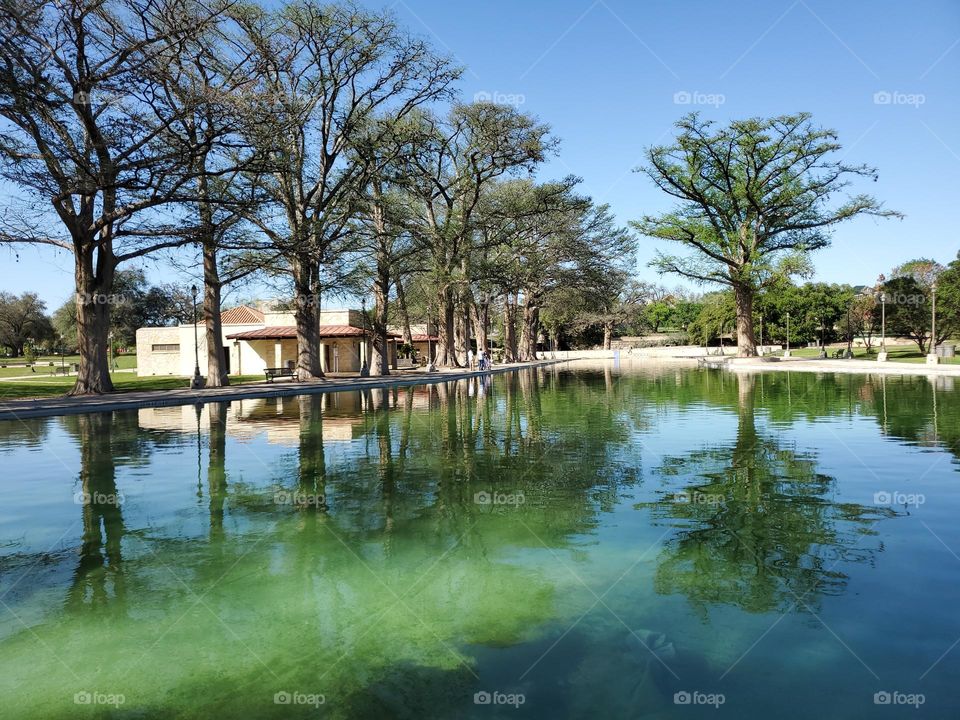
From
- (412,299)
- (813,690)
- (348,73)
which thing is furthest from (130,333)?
(813,690)

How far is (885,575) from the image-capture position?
6113 millimetres

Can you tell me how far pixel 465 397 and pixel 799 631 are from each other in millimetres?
23518

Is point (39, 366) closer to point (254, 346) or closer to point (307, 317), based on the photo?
point (254, 346)

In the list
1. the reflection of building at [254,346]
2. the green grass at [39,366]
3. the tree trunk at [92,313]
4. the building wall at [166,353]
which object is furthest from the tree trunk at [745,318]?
the green grass at [39,366]

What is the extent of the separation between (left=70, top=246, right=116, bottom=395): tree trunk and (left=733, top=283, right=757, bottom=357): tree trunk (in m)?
44.1

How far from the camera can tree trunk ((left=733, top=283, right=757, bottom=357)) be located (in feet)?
176

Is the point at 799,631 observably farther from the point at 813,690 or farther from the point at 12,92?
A: the point at 12,92

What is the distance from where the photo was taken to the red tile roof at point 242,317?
56344 millimetres

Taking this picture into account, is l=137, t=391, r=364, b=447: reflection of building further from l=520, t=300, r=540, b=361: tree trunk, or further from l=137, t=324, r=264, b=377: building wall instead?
l=520, t=300, r=540, b=361: tree trunk

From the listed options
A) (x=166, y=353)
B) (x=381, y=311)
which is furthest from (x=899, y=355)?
(x=166, y=353)

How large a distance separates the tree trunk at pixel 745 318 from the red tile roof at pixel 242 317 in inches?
1570

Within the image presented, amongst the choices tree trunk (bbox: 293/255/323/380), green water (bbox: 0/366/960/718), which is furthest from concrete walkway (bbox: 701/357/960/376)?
tree trunk (bbox: 293/255/323/380)

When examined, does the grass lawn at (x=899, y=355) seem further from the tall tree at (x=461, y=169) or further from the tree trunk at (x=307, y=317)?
the tree trunk at (x=307, y=317)

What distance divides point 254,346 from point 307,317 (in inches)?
789
